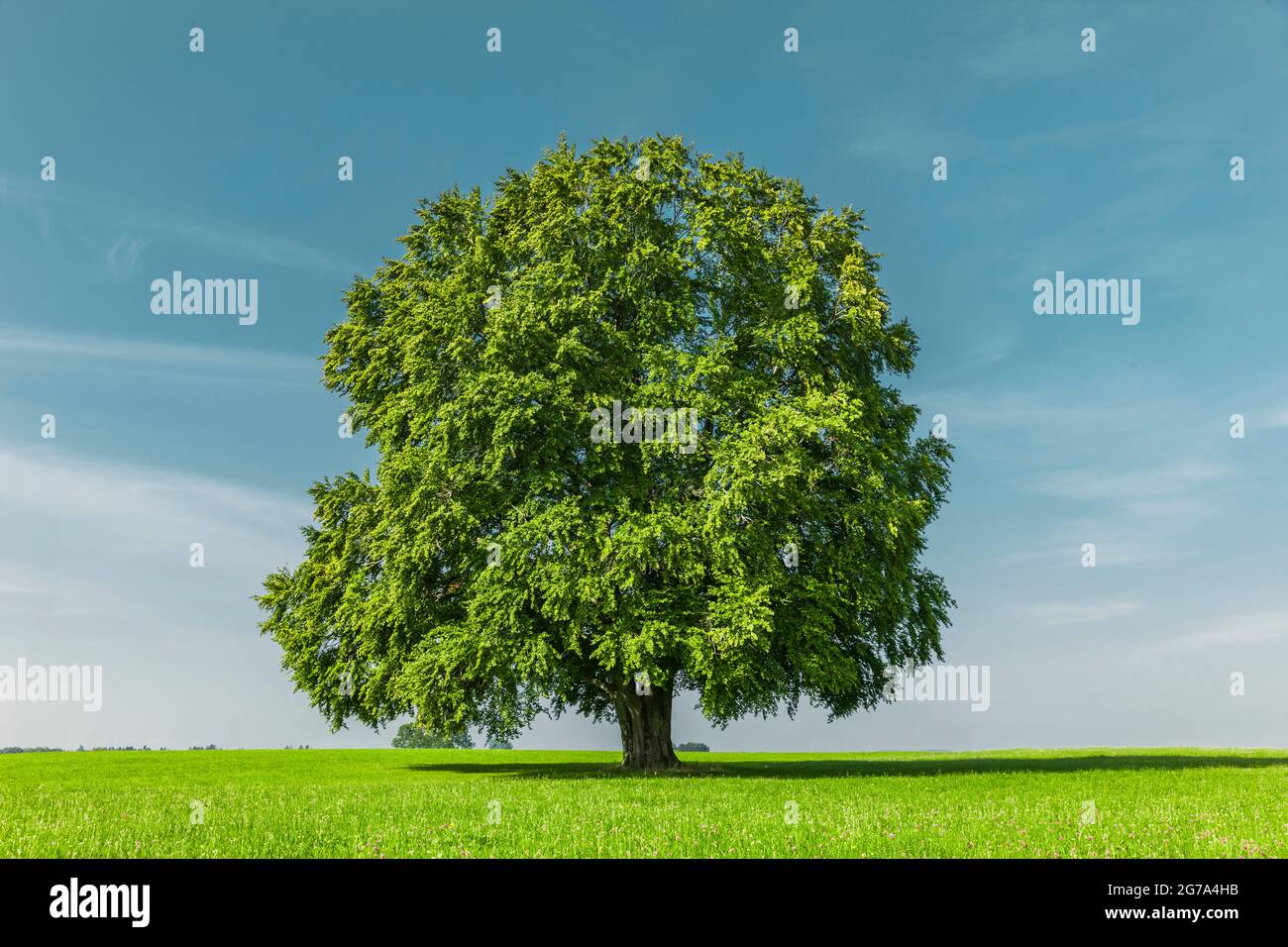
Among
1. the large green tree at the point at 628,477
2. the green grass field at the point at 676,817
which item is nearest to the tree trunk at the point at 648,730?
the large green tree at the point at 628,477

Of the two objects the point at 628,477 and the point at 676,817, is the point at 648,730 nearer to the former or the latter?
the point at 628,477

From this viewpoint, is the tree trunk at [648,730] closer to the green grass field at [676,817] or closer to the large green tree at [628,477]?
the large green tree at [628,477]

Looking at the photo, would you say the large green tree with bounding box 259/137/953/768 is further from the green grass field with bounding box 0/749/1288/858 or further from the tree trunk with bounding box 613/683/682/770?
the green grass field with bounding box 0/749/1288/858

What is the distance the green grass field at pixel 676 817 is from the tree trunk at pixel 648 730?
11.5ft

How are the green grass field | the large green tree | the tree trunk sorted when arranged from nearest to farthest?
the green grass field → the large green tree → the tree trunk

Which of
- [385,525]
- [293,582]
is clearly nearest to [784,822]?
[385,525]

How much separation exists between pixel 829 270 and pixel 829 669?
47.9 feet

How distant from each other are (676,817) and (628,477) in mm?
15621

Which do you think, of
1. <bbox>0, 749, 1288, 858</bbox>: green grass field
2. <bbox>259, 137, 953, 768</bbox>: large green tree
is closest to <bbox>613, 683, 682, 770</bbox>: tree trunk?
<bbox>259, 137, 953, 768</bbox>: large green tree

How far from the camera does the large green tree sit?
2852 cm

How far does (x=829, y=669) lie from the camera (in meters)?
29.5

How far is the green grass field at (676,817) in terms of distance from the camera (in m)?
12.9

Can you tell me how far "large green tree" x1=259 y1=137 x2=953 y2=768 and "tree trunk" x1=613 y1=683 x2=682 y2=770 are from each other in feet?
0.31

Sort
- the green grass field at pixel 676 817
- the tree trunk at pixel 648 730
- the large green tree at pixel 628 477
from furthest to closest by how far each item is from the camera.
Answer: the tree trunk at pixel 648 730, the large green tree at pixel 628 477, the green grass field at pixel 676 817
